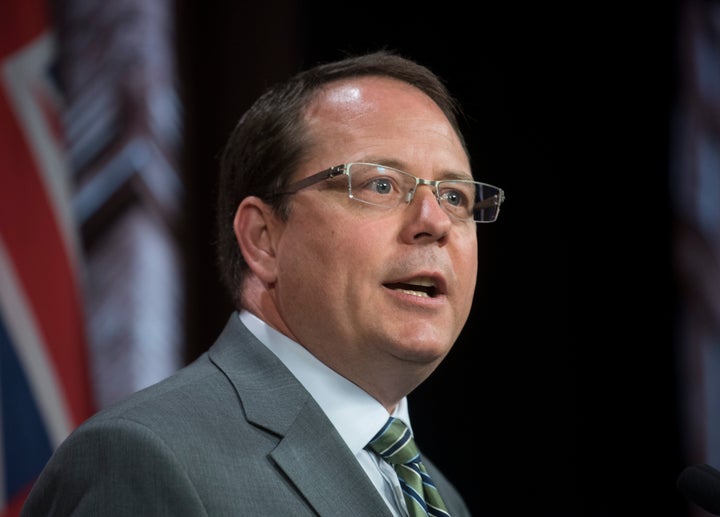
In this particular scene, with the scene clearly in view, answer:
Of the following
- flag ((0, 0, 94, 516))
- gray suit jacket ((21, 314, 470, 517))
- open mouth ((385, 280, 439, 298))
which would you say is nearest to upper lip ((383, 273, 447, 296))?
open mouth ((385, 280, 439, 298))

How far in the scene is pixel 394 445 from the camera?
161cm

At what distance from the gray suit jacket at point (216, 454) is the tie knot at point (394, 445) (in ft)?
0.34

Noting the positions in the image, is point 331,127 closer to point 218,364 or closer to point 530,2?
point 218,364

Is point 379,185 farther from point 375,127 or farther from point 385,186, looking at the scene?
point 375,127

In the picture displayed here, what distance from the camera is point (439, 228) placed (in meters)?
1.62

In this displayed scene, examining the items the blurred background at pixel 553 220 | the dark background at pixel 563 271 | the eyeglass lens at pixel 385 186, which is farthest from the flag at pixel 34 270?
the eyeglass lens at pixel 385 186

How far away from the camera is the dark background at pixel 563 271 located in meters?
3.57

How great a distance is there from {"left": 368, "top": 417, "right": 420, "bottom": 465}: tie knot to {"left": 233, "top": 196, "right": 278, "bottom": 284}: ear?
329 mm

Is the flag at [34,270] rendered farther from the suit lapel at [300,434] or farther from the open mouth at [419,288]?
the open mouth at [419,288]

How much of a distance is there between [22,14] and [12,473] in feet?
4.80

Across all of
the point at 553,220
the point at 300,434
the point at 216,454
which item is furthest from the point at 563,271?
A: the point at 216,454

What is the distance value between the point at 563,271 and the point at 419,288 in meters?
2.07

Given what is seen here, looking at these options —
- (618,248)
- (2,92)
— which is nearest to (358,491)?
(2,92)

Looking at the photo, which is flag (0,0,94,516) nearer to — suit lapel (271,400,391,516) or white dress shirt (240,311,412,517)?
white dress shirt (240,311,412,517)
